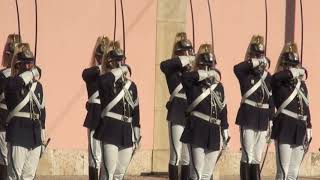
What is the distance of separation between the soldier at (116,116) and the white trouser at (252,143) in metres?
1.80

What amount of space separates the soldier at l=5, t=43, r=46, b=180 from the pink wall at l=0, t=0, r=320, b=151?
2.66 metres

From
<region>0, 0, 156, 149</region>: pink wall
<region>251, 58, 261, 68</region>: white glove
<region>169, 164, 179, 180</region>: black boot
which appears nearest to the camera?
<region>251, 58, 261, 68</region>: white glove

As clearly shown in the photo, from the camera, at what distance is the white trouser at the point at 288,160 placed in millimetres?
12305

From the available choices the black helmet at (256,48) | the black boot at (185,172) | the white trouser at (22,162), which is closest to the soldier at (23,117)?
the white trouser at (22,162)

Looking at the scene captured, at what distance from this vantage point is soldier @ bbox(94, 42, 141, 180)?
1115 centimetres

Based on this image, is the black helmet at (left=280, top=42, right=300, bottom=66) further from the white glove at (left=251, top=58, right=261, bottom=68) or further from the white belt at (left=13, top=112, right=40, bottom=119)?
the white belt at (left=13, top=112, right=40, bottom=119)

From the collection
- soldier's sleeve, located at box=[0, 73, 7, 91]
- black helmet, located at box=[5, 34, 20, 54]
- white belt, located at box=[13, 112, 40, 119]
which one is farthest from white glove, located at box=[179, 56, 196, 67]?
white belt, located at box=[13, 112, 40, 119]

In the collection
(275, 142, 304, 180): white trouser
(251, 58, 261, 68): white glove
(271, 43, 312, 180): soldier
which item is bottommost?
(275, 142, 304, 180): white trouser

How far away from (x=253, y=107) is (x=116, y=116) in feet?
7.24

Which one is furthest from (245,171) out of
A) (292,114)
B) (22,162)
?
(22,162)

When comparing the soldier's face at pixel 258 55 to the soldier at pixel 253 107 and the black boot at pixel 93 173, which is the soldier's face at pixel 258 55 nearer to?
the soldier at pixel 253 107

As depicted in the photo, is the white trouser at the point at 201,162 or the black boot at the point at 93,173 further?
the black boot at the point at 93,173

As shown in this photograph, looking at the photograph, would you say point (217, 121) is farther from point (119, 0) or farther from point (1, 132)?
point (119, 0)

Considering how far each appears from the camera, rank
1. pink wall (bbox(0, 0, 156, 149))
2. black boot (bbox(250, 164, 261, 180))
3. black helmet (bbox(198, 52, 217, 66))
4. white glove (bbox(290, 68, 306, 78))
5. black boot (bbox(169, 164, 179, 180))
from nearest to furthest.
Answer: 1. black helmet (bbox(198, 52, 217, 66))
2. white glove (bbox(290, 68, 306, 78))
3. black boot (bbox(250, 164, 261, 180))
4. black boot (bbox(169, 164, 179, 180))
5. pink wall (bbox(0, 0, 156, 149))
